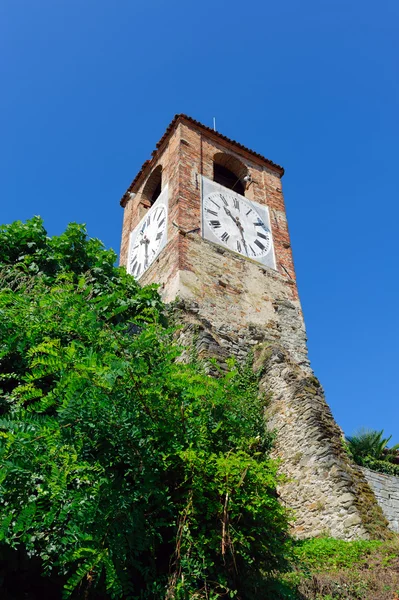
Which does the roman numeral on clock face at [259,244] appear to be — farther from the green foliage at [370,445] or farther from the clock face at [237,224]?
the green foliage at [370,445]

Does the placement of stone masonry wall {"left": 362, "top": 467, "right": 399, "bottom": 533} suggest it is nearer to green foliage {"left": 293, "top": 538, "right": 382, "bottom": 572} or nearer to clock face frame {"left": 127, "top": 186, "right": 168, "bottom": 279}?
green foliage {"left": 293, "top": 538, "right": 382, "bottom": 572}

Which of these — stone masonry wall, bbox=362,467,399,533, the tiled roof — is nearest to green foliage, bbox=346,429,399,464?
stone masonry wall, bbox=362,467,399,533

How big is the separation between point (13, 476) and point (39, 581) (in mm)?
939

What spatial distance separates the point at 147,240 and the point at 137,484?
377 inches

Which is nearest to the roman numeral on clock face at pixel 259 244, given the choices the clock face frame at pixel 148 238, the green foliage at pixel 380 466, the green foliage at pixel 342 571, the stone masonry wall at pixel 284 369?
the stone masonry wall at pixel 284 369

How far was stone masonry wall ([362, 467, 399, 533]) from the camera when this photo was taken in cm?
761

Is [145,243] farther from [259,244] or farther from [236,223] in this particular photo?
[259,244]

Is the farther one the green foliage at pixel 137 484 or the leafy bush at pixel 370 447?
the leafy bush at pixel 370 447

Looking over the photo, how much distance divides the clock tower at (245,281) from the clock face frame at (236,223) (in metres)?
0.03

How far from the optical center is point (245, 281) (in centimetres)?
1091

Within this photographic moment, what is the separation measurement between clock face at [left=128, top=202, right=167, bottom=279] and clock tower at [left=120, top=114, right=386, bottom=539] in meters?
0.05

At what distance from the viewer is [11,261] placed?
8422 millimetres

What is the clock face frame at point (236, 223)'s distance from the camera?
1153 centimetres

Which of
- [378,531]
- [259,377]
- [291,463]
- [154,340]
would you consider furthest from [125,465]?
[259,377]
